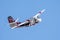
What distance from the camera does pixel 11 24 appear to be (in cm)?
4672

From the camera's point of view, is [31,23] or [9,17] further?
[9,17]

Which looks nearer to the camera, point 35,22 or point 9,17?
point 35,22

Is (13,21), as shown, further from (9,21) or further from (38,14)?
(38,14)

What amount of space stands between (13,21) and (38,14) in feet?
14.8

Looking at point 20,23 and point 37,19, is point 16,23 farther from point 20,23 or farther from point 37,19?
point 37,19

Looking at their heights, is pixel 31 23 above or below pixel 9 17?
below

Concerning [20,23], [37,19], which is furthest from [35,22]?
[20,23]

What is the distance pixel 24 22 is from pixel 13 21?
100 inches

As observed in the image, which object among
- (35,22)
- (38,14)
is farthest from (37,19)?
(38,14)

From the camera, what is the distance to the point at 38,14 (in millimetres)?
48875

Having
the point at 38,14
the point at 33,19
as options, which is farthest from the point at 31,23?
the point at 38,14

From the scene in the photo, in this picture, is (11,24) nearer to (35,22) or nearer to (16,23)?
(16,23)

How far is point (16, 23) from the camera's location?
4784cm

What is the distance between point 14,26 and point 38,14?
516 centimetres
